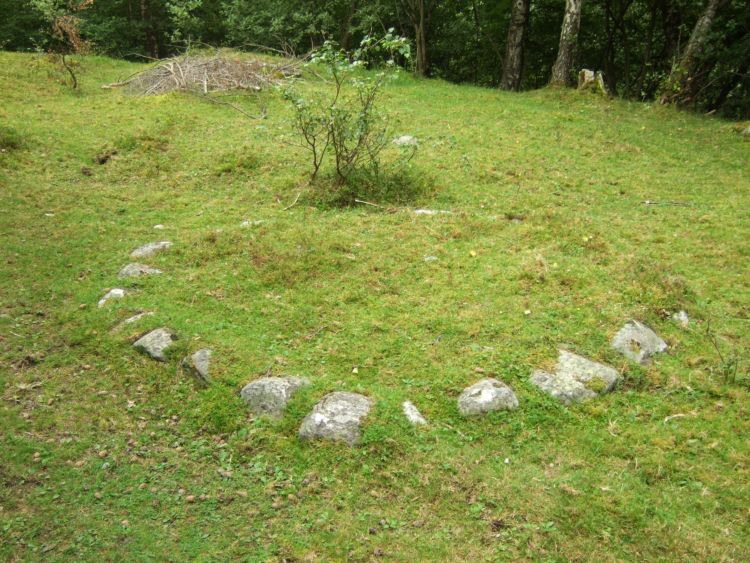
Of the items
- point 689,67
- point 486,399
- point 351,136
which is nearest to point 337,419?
point 486,399

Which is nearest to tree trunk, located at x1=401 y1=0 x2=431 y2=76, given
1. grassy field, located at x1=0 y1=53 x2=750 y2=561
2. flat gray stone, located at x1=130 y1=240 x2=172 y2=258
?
grassy field, located at x1=0 y1=53 x2=750 y2=561

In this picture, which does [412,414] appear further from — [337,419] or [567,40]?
[567,40]

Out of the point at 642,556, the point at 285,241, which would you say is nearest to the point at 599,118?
the point at 285,241

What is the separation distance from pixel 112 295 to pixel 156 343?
1.23 m

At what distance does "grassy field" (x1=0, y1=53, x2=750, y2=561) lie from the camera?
3.93 metres

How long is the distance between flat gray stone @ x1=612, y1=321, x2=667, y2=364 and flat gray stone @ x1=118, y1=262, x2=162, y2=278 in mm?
5221

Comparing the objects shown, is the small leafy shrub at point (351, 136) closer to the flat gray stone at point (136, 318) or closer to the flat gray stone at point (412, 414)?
the flat gray stone at point (136, 318)

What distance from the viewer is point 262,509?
4.12 metres

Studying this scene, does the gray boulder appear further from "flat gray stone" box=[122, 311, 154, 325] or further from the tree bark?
the tree bark

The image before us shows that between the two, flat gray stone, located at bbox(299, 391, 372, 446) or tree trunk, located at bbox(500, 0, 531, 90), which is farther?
tree trunk, located at bbox(500, 0, 531, 90)

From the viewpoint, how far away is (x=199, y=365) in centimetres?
534

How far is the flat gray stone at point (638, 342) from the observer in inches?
209

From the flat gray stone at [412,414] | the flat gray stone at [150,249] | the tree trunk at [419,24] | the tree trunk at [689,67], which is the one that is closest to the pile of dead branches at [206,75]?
the tree trunk at [419,24]

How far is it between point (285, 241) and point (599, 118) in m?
8.96
